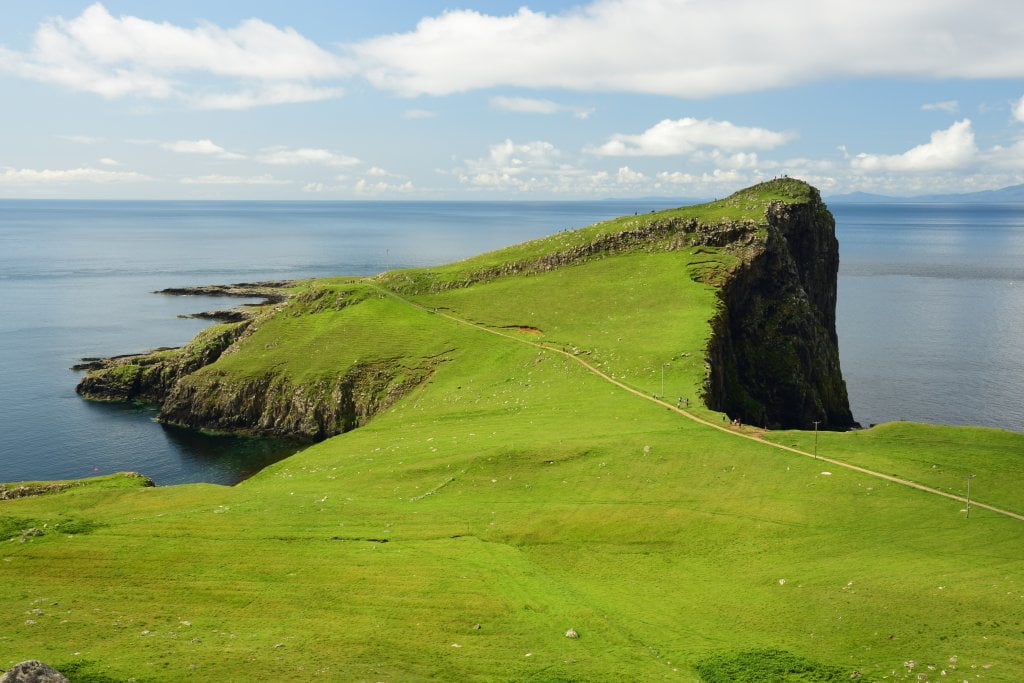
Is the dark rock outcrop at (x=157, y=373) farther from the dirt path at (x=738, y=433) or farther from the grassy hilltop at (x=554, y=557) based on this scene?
the grassy hilltop at (x=554, y=557)

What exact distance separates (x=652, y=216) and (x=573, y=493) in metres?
83.5

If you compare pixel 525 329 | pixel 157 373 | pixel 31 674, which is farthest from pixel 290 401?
pixel 31 674

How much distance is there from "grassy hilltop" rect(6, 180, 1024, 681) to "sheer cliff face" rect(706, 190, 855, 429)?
16314 millimetres

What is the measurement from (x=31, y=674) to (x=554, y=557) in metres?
24.5

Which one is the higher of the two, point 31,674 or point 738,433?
point 31,674

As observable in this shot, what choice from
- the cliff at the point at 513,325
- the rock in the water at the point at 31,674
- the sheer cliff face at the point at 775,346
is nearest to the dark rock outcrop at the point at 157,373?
the cliff at the point at 513,325

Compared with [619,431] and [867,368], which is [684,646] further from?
[867,368]

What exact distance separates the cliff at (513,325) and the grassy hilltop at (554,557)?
20727mm

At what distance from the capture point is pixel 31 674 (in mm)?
21125

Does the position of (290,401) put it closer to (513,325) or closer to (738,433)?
(513,325)

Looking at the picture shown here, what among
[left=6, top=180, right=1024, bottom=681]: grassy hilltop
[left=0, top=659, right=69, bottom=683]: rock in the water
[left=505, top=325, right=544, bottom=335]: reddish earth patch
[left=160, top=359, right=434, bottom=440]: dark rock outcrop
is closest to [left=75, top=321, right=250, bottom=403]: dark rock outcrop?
[left=160, top=359, right=434, bottom=440]: dark rock outcrop

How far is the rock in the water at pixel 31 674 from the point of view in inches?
813

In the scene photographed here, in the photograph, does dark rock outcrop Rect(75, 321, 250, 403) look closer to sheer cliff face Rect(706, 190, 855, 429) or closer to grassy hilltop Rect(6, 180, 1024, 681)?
grassy hilltop Rect(6, 180, 1024, 681)

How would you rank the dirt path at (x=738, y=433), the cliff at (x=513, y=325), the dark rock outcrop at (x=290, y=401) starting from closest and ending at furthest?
the dirt path at (x=738, y=433) < the dark rock outcrop at (x=290, y=401) < the cliff at (x=513, y=325)
